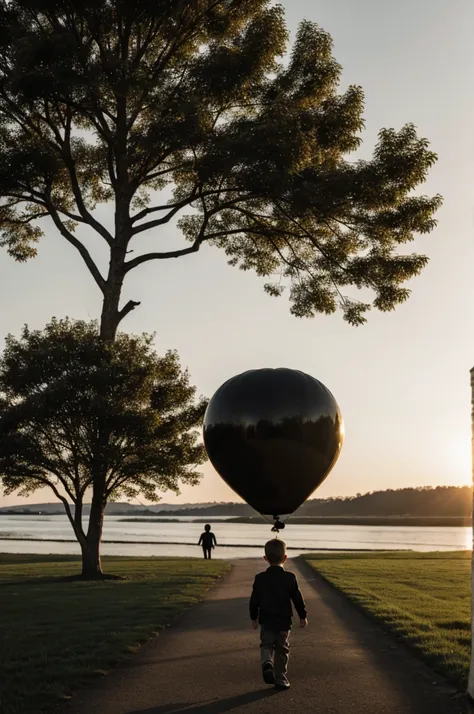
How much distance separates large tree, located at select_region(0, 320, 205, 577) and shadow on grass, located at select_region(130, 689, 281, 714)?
12.7 meters

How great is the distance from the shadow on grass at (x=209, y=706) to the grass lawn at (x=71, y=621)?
43.5 inches

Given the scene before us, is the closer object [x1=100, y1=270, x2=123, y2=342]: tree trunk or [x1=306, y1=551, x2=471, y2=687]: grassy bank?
[x1=306, y1=551, x2=471, y2=687]: grassy bank

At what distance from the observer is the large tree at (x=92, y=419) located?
66.3ft

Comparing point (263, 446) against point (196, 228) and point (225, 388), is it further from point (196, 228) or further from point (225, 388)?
point (196, 228)

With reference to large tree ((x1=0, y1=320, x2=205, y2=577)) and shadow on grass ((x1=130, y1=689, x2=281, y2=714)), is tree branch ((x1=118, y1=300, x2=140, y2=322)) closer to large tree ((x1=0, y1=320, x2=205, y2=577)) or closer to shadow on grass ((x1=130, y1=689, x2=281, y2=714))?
large tree ((x1=0, y1=320, x2=205, y2=577))

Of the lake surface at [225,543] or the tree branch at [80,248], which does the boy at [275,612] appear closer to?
the tree branch at [80,248]

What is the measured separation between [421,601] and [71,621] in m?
7.26

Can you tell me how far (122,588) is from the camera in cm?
1772

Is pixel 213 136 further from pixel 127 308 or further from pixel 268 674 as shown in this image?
pixel 268 674

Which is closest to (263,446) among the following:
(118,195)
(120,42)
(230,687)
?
(230,687)

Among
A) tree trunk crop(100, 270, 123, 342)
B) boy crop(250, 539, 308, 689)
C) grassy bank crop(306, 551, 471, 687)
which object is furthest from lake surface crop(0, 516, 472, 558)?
boy crop(250, 539, 308, 689)

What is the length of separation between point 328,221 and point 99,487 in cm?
1038

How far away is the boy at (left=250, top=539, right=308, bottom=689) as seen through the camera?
797 centimetres

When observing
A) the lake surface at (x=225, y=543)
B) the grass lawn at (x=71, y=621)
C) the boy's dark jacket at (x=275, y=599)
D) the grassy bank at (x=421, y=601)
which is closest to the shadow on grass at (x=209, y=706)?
the boy's dark jacket at (x=275, y=599)
